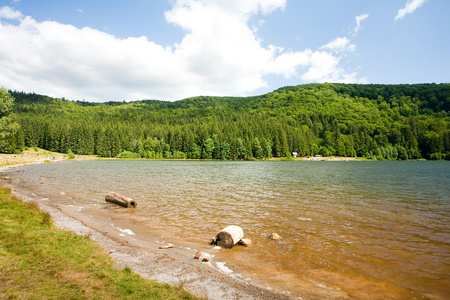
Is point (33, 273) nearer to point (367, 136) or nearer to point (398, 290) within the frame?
point (398, 290)

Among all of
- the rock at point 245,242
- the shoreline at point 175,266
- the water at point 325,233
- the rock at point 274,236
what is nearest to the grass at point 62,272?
the shoreline at point 175,266

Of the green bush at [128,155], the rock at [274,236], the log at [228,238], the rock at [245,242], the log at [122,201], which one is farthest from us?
the green bush at [128,155]

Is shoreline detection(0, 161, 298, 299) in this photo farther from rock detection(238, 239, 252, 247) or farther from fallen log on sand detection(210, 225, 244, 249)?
rock detection(238, 239, 252, 247)

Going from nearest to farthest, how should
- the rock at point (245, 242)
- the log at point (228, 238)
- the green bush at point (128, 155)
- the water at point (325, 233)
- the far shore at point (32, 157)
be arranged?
the water at point (325, 233) < the log at point (228, 238) < the rock at point (245, 242) < the far shore at point (32, 157) < the green bush at point (128, 155)

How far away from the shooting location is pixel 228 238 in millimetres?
12344

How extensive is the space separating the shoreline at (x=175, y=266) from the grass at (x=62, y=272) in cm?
74

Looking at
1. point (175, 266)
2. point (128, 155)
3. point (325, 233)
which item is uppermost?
point (175, 266)

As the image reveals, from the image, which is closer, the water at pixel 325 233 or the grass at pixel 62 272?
the grass at pixel 62 272

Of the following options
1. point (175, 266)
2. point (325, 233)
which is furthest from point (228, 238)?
point (325, 233)

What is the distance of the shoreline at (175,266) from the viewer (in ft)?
25.7

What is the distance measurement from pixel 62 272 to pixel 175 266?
3.75 m

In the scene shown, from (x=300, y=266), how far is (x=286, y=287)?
6.92ft

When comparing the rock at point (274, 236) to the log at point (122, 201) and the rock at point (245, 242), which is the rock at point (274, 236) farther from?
the log at point (122, 201)

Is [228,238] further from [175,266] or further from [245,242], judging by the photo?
[175,266]
